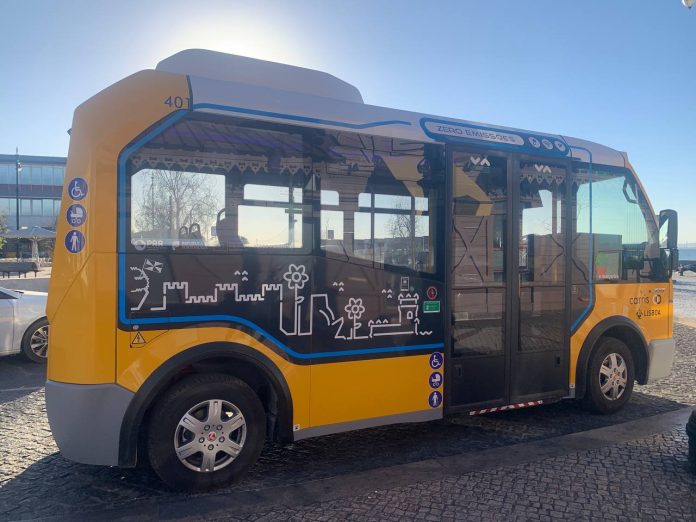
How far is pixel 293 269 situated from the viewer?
4.34m

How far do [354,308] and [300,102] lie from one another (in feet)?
5.86

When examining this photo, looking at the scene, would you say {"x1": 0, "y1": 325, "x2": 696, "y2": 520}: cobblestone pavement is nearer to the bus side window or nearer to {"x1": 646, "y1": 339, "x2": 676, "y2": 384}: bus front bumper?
{"x1": 646, "y1": 339, "x2": 676, "y2": 384}: bus front bumper

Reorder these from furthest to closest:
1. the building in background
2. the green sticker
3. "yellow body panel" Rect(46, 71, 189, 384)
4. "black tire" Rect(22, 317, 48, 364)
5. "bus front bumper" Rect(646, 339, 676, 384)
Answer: the building in background
"black tire" Rect(22, 317, 48, 364)
"bus front bumper" Rect(646, 339, 676, 384)
the green sticker
"yellow body panel" Rect(46, 71, 189, 384)

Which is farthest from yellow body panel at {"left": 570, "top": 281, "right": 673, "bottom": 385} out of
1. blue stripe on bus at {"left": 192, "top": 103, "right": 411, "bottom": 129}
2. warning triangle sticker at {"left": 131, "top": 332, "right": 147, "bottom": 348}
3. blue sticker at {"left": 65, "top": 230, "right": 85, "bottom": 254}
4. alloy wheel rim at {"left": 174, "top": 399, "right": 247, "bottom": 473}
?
blue sticker at {"left": 65, "top": 230, "right": 85, "bottom": 254}

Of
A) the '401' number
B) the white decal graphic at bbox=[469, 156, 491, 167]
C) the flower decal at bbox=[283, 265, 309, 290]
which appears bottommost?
the flower decal at bbox=[283, 265, 309, 290]

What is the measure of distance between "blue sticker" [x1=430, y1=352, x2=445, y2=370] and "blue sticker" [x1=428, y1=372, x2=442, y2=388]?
64 mm

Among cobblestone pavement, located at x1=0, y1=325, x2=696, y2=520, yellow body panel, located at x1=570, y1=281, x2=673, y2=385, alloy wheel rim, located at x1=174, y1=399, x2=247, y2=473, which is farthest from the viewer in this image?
yellow body panel, located at x1=570, y1=281, x2=673, y2=385

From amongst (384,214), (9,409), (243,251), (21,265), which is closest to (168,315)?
(243,251)

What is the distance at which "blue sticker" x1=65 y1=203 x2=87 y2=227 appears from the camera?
3779 millimetres

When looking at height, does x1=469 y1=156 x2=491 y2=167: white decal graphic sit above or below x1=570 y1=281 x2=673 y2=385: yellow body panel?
above

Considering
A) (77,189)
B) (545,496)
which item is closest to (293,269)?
(77,189)

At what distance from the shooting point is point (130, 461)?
3.83m

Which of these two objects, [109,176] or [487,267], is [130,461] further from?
[487,267]

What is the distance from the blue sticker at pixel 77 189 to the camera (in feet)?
12.4
